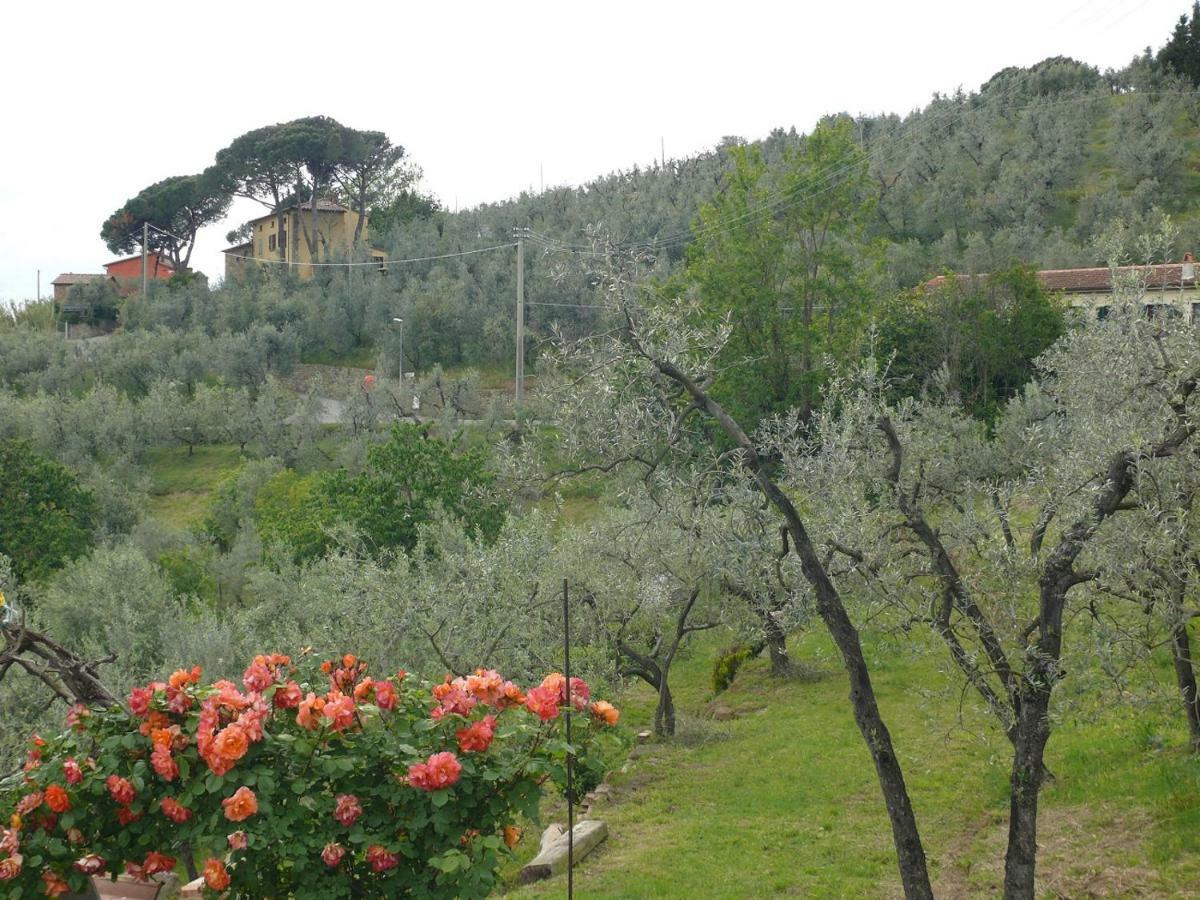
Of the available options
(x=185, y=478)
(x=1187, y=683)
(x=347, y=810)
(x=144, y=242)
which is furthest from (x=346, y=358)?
(x=347, y=810)

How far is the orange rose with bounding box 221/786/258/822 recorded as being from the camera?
4613 millimetres

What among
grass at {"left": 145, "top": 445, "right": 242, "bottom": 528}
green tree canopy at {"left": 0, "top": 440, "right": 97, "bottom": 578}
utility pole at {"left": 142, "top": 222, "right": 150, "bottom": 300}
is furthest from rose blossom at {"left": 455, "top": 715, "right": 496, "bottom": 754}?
utility pole at {"left": 142, "top": 222, "right": 150, "bottom": 300}

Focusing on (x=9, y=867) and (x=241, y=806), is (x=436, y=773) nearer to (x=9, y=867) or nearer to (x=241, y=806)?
(x=241, y=806)

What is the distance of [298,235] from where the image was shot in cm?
6725

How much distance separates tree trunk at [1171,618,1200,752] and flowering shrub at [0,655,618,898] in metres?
7.09

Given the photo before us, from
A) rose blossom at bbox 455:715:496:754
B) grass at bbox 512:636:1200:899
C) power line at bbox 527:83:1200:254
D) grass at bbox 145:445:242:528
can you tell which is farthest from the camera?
grass at bbox 145:445:242:528

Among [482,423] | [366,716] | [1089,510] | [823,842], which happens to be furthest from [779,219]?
[366,716]

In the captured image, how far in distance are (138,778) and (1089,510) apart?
607 cm

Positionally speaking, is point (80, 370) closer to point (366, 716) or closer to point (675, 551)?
point (675, 551)

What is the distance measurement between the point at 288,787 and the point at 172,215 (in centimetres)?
6879

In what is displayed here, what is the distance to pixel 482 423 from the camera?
1668 inches

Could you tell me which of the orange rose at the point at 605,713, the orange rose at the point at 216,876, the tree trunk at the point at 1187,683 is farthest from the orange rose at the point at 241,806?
the tree trunk at the point at 1187,683

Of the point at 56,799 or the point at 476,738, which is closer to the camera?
the point at 56,799

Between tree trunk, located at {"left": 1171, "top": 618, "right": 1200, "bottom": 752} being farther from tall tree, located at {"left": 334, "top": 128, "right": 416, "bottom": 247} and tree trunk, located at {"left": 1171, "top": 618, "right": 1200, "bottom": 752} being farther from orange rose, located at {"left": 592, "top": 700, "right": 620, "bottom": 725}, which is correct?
tall tree, located at {"left": 334, "top": 128, "right": 416, "bottom": 247}
